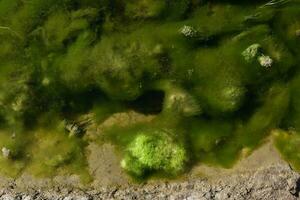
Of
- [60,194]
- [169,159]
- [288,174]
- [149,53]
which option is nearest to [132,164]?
[169,159]

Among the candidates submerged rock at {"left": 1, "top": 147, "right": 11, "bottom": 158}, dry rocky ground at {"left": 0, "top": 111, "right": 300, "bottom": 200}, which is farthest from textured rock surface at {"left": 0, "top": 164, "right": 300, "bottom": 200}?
submerged rock at {"left": 1, "top": 147, "right": 11, "bottom": 158}

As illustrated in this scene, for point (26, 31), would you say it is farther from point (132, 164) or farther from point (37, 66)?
point (132, 164)

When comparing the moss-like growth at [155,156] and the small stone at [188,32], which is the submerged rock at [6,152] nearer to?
the moss-like growth at [155,156]

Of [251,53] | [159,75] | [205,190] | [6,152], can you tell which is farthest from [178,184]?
[6,152]

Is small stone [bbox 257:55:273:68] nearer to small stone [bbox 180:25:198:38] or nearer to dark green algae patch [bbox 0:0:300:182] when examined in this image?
dark green algae patch [bbox 0:0:300:182]

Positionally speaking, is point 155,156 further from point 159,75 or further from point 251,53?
point 251,53
